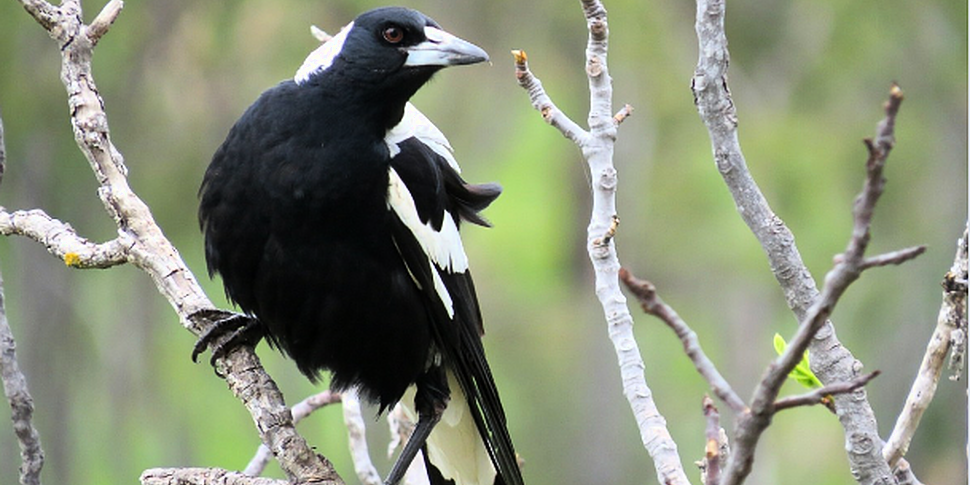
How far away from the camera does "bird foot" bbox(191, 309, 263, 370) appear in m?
2.95

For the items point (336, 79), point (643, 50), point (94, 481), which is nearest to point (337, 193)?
point (336, 79)

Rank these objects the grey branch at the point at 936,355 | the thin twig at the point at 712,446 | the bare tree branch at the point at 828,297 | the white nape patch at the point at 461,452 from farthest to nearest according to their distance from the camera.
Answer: the white nape patch at the point at 461,452 < the grey branch at the point at 936,355 < the thin twig at the point at 712,446 < the bare tree branch at the point at 828,297

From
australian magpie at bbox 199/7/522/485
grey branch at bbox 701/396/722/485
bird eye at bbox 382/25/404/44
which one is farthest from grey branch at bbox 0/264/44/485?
grey branch at bbox 701/396/722/485

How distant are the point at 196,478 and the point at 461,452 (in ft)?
3.42

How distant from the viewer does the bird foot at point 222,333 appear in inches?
116

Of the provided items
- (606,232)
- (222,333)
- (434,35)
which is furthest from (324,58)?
(606,232)

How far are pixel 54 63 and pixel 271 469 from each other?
4.00 m

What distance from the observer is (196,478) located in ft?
8.45

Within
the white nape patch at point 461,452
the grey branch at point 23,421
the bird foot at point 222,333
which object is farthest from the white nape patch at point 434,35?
the grey branch at point 23,421

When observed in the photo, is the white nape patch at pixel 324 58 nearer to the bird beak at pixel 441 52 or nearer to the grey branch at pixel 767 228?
the bird beak at pixel 441 52

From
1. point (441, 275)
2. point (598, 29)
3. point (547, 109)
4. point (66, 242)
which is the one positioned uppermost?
point (598, 29)

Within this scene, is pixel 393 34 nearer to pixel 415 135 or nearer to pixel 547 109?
pixel 415 135

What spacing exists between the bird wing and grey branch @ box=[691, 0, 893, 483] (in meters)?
0.98

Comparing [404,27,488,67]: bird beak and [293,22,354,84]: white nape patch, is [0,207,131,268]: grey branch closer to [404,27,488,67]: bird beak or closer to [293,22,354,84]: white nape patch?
[293,22,354,84]: white nape patch
